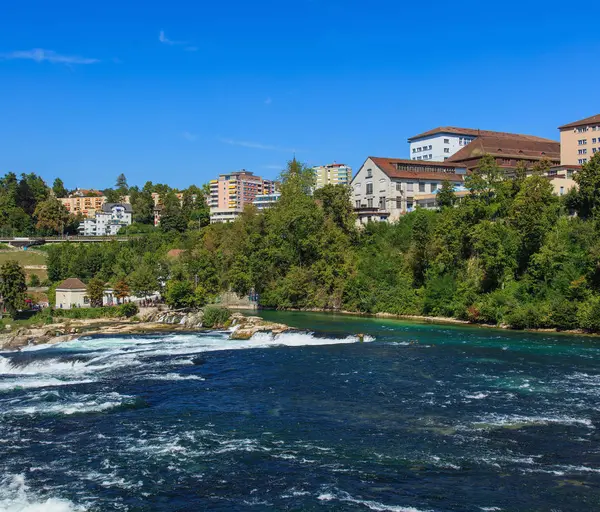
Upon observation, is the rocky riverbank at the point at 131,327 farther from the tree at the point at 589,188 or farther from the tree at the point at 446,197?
the tree at the point at 589,188

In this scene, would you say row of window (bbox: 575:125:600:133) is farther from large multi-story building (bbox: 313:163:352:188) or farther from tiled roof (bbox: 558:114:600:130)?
large multi-story building (bbox: 313:163:352:188)

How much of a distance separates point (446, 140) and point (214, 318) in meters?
64.3

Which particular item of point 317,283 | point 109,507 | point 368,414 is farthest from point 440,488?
point 317,283

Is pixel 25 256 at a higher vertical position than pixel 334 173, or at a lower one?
lower

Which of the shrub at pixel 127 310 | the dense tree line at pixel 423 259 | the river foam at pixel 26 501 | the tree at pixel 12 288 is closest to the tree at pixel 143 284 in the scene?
the dense tree line at pixel 423 259

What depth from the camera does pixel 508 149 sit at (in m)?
87.2

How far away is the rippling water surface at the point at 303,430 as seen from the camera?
55.8 feet

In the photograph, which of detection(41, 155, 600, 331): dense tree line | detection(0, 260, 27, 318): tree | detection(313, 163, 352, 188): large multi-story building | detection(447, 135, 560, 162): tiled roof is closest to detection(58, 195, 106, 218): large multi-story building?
detection(313, 163, 352, 188): large multi-story building

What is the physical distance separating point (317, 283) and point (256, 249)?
10311mm

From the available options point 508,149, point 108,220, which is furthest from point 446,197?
point 108,220

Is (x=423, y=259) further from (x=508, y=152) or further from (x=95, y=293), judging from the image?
(x=95, y=293)

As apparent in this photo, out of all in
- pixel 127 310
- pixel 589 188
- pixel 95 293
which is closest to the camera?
pixel 589 188

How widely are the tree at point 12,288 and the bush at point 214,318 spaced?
1652 cm

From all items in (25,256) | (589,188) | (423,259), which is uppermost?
(589,188)
